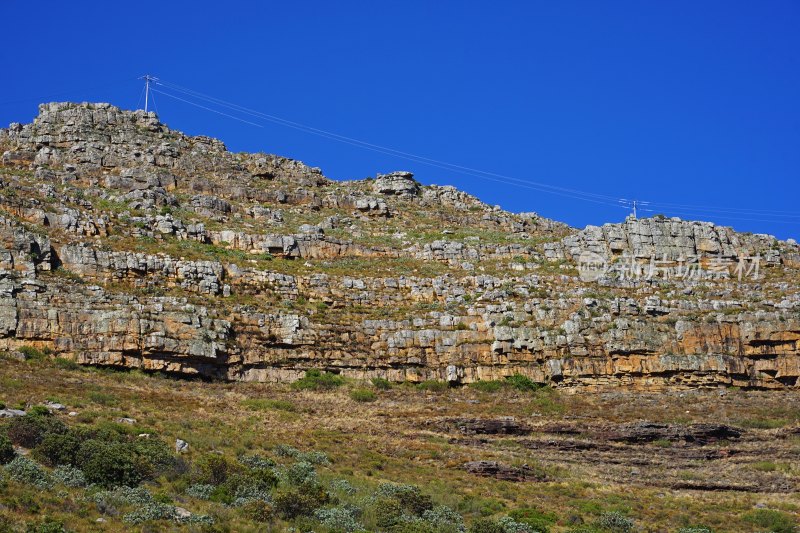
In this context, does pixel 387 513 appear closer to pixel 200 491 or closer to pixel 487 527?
pixel 487 527

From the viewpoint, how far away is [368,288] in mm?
69750

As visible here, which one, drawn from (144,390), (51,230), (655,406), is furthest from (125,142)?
(655,406)

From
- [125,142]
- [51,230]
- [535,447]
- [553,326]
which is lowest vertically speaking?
[535,447]

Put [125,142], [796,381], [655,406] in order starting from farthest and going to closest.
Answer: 1. [125,142]
2. [796,381]
3. [655,406]

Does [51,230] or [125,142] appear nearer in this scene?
[51,230]

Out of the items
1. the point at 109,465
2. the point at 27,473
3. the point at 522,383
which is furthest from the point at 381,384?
the point at 27,473

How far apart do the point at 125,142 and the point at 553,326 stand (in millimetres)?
39219

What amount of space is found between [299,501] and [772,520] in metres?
18.0

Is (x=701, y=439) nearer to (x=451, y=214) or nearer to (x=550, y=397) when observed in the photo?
(x=550, y=397)

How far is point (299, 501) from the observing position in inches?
1444

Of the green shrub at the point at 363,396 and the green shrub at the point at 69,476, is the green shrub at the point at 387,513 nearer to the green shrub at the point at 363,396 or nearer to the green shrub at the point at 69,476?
the green shrub at the point at 69,476

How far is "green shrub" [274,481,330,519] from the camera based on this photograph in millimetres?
36250

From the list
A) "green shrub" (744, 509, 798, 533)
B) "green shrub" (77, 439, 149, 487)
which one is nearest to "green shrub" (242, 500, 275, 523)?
"green shrub" (77, 439, 149, 487)

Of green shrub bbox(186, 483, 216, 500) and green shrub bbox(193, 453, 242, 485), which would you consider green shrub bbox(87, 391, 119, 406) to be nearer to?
green shrub bbox(193, 453, 242, 485)
